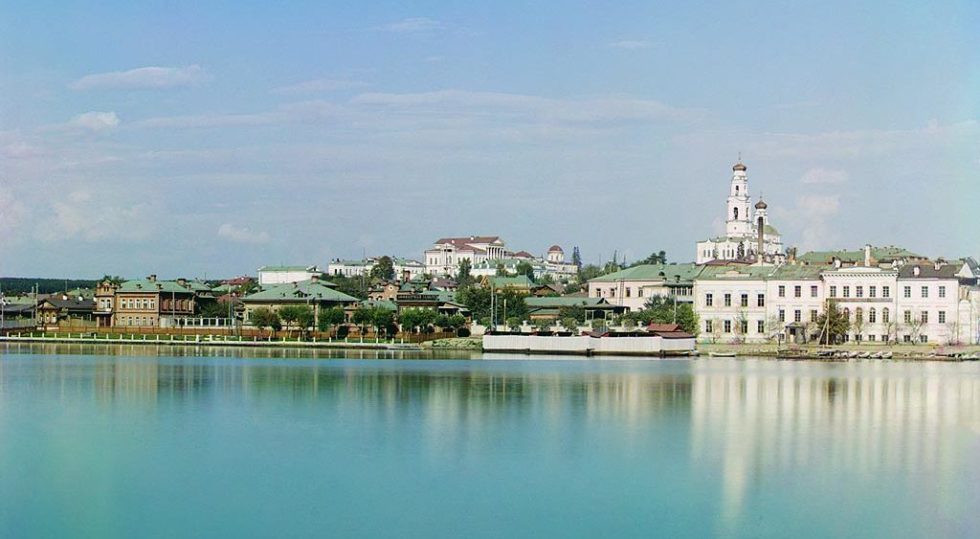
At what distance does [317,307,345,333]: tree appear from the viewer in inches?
2990

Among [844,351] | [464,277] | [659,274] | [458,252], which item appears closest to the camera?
[844,351]

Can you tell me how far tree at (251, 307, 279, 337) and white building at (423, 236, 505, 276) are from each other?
3093 inches

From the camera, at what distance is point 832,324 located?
65250 mm

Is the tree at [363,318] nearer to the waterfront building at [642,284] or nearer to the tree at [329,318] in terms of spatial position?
the tree at [329,318]

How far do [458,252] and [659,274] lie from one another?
78.0m

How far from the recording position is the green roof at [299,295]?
3179 inches

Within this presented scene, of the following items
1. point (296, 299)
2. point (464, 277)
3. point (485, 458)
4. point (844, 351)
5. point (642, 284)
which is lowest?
point (485, 458)

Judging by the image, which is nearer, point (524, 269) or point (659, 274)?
point (659, 274)

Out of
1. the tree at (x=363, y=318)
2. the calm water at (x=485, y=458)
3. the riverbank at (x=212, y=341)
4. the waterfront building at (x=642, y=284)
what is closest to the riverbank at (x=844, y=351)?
the waterfront building at (x=642, y=284)

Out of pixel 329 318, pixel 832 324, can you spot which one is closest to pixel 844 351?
pixel 832 324

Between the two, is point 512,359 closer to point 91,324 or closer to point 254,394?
point 254,394

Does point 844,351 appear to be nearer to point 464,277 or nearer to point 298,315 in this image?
point 298,315

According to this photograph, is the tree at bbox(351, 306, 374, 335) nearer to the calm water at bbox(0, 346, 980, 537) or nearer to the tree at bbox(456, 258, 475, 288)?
the tree at bbox(456, 258, 475, 288)

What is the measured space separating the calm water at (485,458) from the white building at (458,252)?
11517 centimetres
